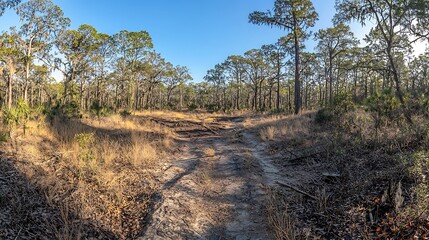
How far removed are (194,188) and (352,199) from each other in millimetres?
2928

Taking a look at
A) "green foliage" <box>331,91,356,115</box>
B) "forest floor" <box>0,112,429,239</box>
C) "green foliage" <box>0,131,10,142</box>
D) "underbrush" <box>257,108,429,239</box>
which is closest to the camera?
"underbrush" <box>257,108,429,239</box>

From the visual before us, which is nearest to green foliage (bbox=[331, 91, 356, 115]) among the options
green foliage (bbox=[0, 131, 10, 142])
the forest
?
the forest

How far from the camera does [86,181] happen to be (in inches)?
182

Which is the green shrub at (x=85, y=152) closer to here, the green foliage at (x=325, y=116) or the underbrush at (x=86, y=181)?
the underbrush at (x=86, y=181)

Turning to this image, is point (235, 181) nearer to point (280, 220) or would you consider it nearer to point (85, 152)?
point (280, 220)

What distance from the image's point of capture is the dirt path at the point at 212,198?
3.54 metres

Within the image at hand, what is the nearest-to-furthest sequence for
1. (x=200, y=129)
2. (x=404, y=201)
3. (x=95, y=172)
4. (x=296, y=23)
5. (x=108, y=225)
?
(x=404, y=201) < (x=108, y=225) < (x=95, y=172) < (x=200, y=129) < (x=296, y=23)

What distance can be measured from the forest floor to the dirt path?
18mm

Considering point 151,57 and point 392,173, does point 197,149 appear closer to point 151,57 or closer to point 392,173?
point 392,173

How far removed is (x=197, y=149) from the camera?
906 cm

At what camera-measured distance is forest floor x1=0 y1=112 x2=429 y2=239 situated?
323 cm

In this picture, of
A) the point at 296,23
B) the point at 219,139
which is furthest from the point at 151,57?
the point at 219,139

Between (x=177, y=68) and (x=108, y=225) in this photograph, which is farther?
(x=177, y=68)

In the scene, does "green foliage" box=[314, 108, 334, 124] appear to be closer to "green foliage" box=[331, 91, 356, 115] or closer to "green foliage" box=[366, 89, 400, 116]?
"green foliage" box=[331, 91, 356, 115]
